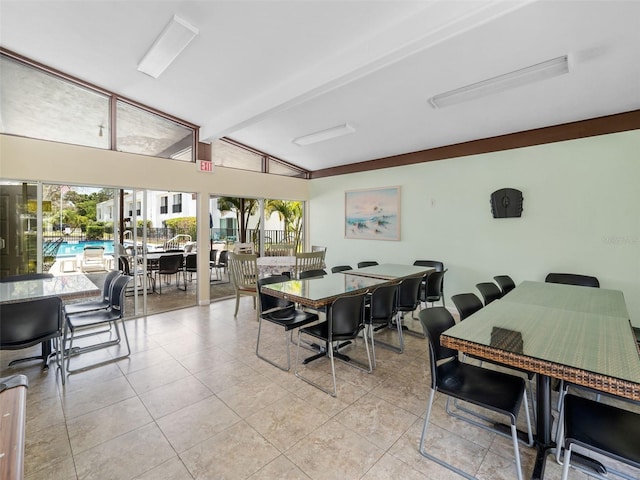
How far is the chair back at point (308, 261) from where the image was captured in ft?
16.9

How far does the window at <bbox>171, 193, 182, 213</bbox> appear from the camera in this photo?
550cm

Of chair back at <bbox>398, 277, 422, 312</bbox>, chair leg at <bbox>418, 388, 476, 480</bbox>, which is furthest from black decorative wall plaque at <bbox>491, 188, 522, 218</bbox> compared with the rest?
chair leg at <bbox>418, 388, 476, 480</bbox>

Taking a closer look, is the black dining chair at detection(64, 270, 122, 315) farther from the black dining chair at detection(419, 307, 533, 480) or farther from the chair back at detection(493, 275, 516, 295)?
the chair back at detection(493, 275, 516, 295)

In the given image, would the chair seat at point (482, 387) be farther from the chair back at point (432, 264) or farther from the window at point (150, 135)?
the window at point (150, 135)

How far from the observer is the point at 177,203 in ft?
18.3

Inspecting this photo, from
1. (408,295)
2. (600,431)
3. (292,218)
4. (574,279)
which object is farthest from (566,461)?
(292,218)

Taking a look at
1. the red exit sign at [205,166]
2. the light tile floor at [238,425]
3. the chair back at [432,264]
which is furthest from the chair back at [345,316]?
the red exit sign at [205,166]

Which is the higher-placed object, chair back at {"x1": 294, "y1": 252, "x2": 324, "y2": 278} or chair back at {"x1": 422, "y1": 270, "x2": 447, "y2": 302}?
chair back at {"x1": 294, "y1": 252, "x2": 324, "y2": 278}

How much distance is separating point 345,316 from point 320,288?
0.60 metres

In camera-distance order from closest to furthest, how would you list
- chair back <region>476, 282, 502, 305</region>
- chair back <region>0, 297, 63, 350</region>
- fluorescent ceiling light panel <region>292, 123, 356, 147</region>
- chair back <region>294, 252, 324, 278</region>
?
chair back <region>0, 297, 63, 350</region>
chair back <region>476, 282, 502, 305</region>
fluorescent ceiling light panel <region>292, 123, 356, 147</region>
chair back <region>294, 252, 324, 278</region>

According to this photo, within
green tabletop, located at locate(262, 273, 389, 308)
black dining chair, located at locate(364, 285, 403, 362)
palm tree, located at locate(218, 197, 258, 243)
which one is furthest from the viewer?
palm tree, located at locate(218, 197, 258, 243)

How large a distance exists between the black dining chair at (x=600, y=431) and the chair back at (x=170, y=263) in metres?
6.15

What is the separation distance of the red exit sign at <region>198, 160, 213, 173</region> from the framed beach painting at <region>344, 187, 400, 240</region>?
2.89 meters

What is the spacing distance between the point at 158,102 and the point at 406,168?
4381 mm
